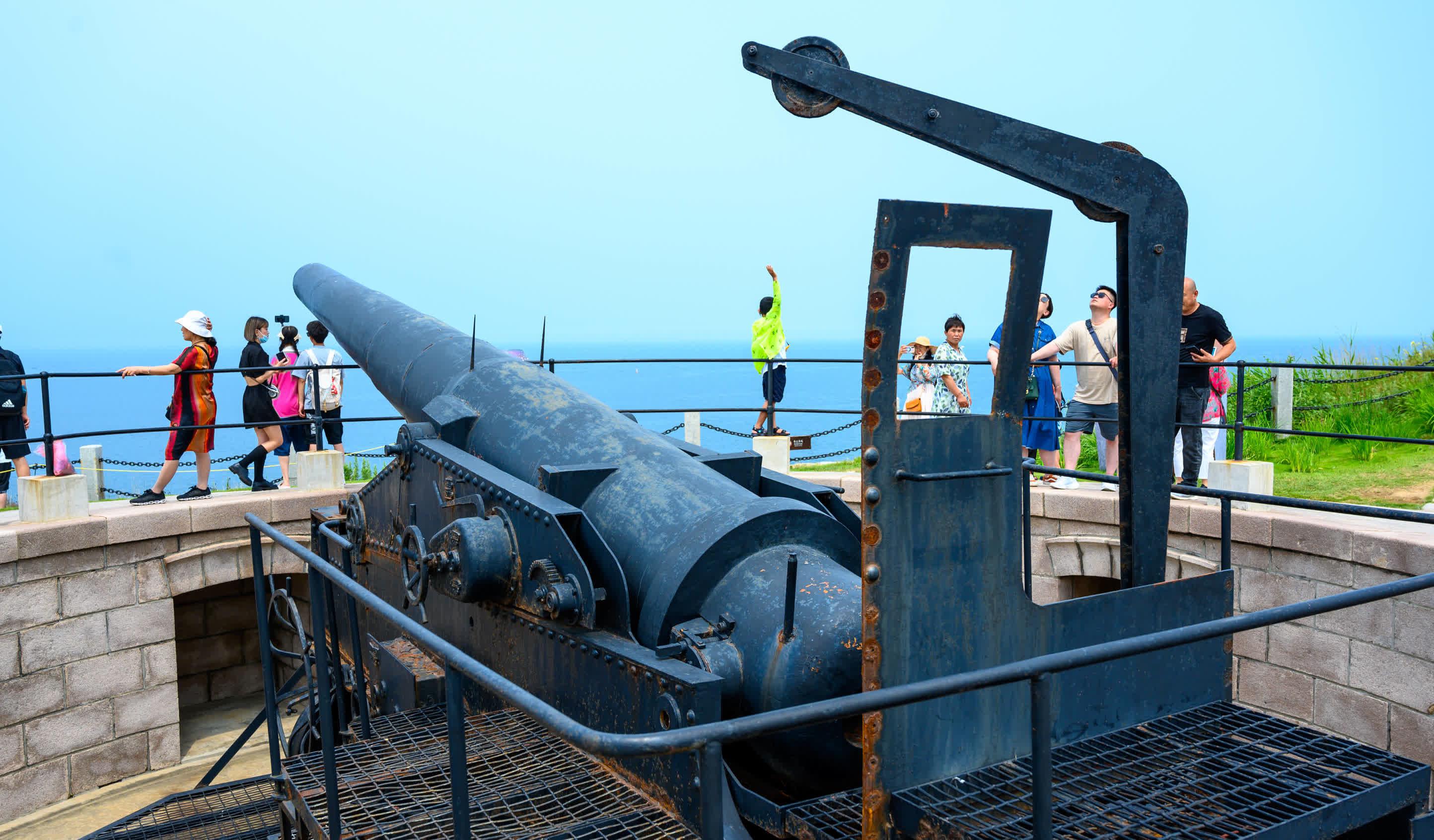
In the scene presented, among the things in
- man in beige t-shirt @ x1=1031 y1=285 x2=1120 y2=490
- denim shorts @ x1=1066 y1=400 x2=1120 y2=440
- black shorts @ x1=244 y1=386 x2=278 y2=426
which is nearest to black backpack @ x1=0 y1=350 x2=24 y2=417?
black shorts @ x1=244 y1=386 x2=278 y2=426

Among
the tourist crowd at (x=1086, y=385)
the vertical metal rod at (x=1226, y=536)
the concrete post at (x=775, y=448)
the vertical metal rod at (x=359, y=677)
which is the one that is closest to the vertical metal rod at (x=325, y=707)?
the vertical metal rod at (x=359, y=677)

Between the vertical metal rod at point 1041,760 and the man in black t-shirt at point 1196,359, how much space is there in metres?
5.24

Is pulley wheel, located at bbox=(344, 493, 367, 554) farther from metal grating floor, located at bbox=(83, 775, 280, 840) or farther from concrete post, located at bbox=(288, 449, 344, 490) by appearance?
concrete post, located at bbox=(288, 449, 344, 490)

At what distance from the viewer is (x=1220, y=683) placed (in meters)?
3.34

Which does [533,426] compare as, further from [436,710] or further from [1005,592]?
[1005,592]

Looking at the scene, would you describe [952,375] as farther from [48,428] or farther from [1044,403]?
[48,428]

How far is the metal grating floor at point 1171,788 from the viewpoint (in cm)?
256

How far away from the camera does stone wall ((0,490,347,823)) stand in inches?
270

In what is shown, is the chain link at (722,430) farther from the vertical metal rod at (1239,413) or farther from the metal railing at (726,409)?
the vertical metal rod at (1239,413)

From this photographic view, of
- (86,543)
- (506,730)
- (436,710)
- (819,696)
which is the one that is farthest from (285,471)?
(819,696)

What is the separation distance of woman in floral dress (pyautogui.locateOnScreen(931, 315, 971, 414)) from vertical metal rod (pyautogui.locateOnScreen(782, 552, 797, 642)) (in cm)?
536

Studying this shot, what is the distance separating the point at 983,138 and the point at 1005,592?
1.11m

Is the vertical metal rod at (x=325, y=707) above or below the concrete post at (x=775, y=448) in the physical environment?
below

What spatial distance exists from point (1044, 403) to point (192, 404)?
6.03 m
